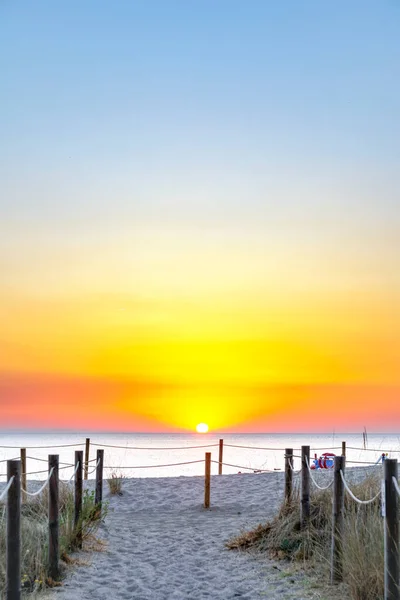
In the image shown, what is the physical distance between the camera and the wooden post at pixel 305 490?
354 inches

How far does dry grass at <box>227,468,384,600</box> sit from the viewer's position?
6316 millimetres

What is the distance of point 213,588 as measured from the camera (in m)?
7.79

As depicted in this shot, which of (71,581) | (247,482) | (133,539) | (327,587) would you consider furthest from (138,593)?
(247,482)

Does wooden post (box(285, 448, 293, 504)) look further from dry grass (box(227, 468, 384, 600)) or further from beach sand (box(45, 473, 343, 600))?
beach sand (box(45, 473, 343, 600))

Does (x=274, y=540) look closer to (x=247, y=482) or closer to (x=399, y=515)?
(x=399, y=515)

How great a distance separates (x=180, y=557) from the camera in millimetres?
9430

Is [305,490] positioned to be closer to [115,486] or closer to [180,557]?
[180,557]

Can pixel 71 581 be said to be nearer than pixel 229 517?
Yes

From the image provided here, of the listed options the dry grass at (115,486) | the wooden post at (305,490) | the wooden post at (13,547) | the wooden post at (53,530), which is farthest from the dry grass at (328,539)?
the dry grass at (115,486)

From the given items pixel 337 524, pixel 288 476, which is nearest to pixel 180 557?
pixel 288 476

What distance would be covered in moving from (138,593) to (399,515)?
3.46 meters

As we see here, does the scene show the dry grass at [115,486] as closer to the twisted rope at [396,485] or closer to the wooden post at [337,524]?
the wooden post at [337,524]

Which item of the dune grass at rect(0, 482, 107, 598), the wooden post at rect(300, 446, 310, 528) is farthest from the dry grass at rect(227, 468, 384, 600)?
the dune grass at rect(0, 482, 107, 598)

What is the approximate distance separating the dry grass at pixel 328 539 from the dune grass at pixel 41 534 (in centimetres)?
218
